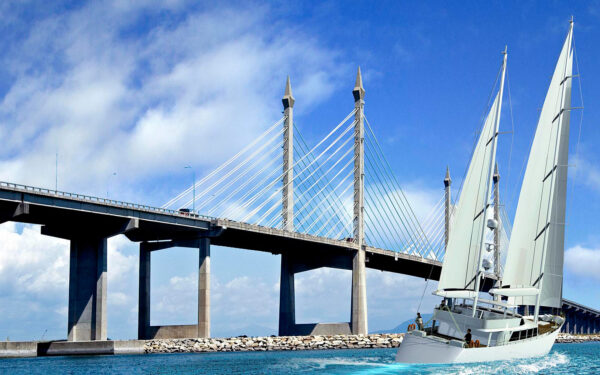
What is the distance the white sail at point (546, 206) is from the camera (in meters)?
43.8

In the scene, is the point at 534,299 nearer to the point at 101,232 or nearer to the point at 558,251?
the point at 558,251

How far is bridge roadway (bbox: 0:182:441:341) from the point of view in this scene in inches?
2381

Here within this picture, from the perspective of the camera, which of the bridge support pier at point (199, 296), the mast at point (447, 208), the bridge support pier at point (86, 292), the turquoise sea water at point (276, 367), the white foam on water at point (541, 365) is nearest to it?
the turquoise sea water at point (276, 367)

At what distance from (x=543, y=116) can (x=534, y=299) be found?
1048cm

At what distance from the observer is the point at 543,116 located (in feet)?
149

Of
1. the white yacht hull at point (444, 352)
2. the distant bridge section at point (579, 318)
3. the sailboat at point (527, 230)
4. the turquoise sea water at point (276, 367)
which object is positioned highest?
the sailboat at point (527, 230)

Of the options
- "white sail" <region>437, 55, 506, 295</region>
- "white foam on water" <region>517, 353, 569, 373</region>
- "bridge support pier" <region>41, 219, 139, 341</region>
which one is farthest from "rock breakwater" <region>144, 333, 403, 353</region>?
"white foam on water" <region>517, 353, 569, 373</region>

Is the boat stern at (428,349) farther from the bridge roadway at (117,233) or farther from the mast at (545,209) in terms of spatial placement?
the bridge roadway at (117,233)

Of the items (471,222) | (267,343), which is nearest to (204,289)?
(267,343)

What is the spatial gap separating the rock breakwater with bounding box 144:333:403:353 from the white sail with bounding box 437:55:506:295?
27.9 metres

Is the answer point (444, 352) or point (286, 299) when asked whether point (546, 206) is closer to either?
point (444, 352)

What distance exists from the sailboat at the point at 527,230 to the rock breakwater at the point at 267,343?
91.9ft

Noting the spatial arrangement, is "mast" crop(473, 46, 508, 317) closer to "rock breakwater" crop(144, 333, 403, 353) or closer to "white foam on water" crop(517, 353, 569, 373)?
"white foam on water" crop(517, 353, 569, 373)

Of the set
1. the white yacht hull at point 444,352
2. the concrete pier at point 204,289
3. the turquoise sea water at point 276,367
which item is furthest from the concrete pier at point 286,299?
the white yacht hull at point 444,352
